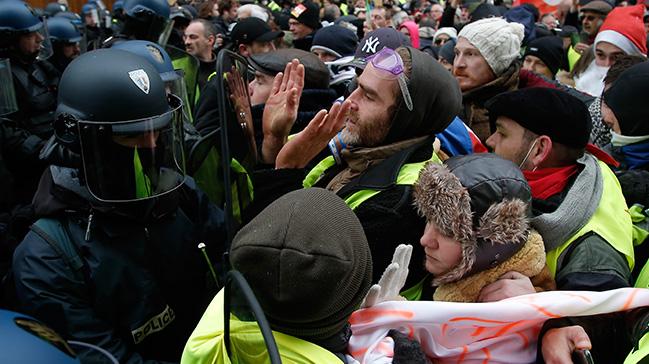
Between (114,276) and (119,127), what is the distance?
0.47 metres

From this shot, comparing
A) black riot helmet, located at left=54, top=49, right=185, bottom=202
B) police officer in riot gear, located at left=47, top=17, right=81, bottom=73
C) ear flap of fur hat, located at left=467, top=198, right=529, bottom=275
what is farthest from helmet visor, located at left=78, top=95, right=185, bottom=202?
police officer in riot gear, located at left=47, top=17, right=81, bottom=73

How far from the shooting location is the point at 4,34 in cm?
460

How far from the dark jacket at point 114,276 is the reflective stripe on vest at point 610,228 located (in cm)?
124

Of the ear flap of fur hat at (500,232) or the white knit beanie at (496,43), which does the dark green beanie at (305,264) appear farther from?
the white knit beanie at (496,43)

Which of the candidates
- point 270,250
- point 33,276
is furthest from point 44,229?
point 270,250

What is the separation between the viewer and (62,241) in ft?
5.70

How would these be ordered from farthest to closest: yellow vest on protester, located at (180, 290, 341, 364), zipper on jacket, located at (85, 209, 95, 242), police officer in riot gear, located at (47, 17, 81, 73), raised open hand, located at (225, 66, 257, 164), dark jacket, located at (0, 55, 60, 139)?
1. police officer in riot gear, located at (47, 17, 81, 73)
2. dark jacket, located at (0, 55, 60, 139)
3. raised open hand, located at (225, 66, 257, 164)
4. zipper on jacket, located at (85, 209, 95, 242)
5. yellow vest on protester, located at (180, 290, 341, 364)

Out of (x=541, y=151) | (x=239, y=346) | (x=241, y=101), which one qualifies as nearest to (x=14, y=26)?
(x=241, y=101)

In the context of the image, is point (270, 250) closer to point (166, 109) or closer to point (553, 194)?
point (166, 109)

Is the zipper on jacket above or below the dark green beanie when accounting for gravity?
below

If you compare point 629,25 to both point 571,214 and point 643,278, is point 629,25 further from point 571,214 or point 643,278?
point 571,214

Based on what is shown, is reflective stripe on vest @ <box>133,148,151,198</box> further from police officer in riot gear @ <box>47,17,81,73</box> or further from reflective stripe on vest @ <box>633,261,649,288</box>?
police officer in riot gear @ <box>47,17,81,73</box>

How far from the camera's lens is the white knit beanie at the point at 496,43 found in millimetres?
3365

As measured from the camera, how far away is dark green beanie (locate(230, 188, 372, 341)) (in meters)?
1.18
